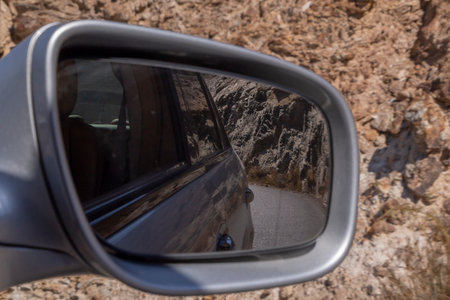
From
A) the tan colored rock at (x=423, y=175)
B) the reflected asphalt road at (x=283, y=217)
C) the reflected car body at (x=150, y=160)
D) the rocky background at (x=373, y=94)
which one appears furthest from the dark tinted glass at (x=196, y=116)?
the tan colored rock at (x=423, y=175)

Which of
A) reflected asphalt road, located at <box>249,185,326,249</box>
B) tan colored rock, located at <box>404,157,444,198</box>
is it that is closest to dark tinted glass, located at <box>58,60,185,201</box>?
reflected asphalt road, located at <box>249,185,326,249</box>

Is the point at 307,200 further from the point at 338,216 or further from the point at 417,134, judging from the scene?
the point at 417,134

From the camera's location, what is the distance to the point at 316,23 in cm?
504

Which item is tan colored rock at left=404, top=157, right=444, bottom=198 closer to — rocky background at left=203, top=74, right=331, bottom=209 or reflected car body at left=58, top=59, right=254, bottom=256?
rocky background at left=203, top=74, right=331, bottom=209

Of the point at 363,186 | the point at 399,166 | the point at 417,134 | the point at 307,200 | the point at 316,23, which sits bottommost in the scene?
the point at 363,186

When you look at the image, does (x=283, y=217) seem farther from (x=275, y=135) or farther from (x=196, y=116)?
(x=196, y=116)

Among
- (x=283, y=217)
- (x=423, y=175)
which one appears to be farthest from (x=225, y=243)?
(x=423, y=175)

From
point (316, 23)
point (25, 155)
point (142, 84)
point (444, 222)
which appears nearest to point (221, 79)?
point (142, 84)

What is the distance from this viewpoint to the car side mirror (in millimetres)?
629

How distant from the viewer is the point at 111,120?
101cm

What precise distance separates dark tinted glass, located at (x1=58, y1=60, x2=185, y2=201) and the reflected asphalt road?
339 millimetres

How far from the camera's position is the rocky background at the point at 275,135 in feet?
3.82

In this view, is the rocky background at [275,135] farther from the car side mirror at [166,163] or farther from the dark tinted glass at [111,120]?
the dark tinted glass at [111,120]

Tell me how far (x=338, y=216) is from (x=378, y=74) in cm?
353
